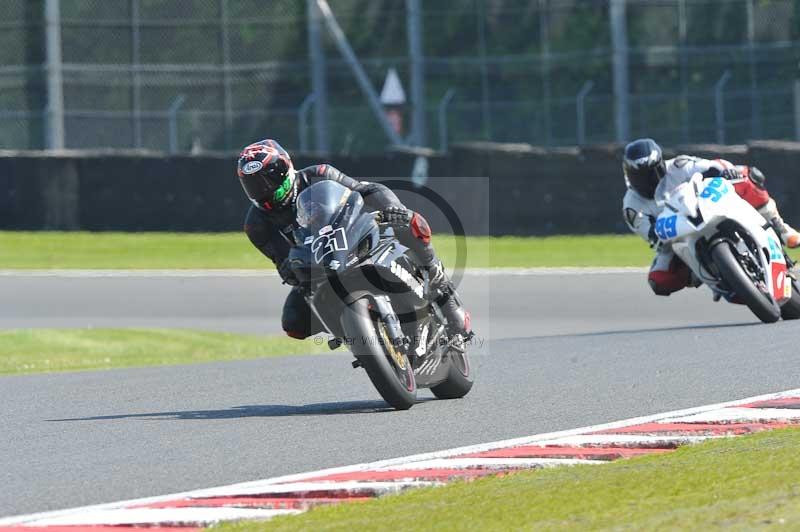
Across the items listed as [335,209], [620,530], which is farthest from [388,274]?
[620,530]

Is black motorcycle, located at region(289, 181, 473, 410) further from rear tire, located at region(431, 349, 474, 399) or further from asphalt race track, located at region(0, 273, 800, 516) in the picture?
rear tire, located at region(431, 349, 474, 399)

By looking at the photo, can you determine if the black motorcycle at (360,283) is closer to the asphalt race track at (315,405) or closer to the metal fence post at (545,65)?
the asphalt race track at (315,405)

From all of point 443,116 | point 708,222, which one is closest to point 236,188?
point 443,116

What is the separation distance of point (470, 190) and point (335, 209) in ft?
51.9

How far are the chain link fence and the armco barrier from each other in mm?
2645

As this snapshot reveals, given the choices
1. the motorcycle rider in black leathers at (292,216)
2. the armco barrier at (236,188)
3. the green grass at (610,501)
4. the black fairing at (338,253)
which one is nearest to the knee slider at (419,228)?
the motorcycle rider in black leathers at (292,216)

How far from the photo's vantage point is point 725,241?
12344 mm

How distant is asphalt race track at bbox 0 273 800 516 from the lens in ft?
23.1

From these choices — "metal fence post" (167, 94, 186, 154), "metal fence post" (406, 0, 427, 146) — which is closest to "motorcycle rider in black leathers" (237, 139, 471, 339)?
"metal fence post" (167, 94, 186, 154)

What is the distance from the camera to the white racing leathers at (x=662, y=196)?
1271cm

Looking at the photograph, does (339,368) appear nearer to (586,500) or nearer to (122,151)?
(586,500)

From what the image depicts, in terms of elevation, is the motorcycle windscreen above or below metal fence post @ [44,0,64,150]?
below

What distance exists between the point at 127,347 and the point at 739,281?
613 cm

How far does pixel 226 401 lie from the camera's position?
9789 mm
